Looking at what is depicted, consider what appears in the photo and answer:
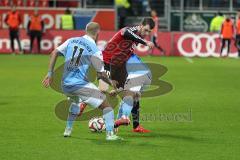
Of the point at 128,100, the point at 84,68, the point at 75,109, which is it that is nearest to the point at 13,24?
the point at 128,100

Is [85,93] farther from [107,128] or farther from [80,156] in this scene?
[80,156]

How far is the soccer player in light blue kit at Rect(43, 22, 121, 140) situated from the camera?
36.7 feet

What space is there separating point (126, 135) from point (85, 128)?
1.06m

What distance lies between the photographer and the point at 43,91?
65.1ft

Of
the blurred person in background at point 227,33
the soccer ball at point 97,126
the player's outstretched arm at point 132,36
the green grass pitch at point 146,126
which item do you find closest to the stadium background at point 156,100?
the green grass pitch at point 146,126

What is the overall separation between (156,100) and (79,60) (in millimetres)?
6901

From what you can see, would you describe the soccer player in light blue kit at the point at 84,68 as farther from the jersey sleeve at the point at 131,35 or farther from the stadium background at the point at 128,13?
the stadium background at the point at 128,13

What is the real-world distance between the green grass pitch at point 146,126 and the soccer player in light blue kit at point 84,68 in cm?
63

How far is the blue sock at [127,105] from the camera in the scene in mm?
12453

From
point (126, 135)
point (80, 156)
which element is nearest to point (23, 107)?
point (126, 135)

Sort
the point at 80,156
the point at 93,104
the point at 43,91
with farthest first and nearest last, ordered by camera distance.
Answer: the point at 43,91 → the point at 93,104 → the point at 80,156

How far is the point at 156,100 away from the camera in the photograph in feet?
58.6

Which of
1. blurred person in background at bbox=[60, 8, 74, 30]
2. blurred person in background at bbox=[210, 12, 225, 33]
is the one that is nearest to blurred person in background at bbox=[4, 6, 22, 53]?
blurred person in background at bbox=[60, 8, 74, 30]

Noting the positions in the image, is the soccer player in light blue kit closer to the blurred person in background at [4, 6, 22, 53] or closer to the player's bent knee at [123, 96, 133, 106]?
the player's bent knee at [123, 96, 133, 106]
